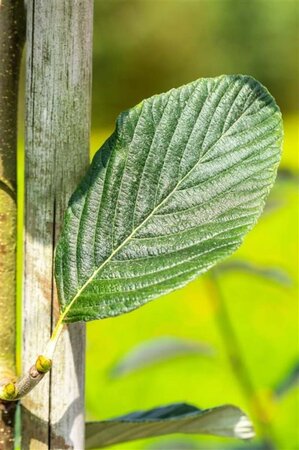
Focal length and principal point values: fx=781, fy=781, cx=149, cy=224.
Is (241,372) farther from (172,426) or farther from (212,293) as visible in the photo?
(172,426)

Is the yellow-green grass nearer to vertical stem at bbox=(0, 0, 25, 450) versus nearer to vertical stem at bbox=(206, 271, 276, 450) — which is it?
vertical stem at bbox=(206, 271, 276, 450)

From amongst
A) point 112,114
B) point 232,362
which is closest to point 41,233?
point 232,362

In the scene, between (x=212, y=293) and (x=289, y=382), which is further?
(x=212, y=293)

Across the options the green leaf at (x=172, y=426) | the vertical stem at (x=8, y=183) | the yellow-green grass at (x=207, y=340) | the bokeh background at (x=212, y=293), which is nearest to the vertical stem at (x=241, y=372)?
the bokeh background at (x=212, y=293)

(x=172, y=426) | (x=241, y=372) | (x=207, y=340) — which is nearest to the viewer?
(x=172, y=426)

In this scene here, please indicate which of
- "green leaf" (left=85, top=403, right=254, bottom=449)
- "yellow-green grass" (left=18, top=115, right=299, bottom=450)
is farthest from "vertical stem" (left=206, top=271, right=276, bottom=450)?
"yellow-green grass" (left=18, top=115, right=299, bottom=450)

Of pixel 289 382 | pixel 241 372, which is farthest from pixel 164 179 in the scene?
pixel 241 372
